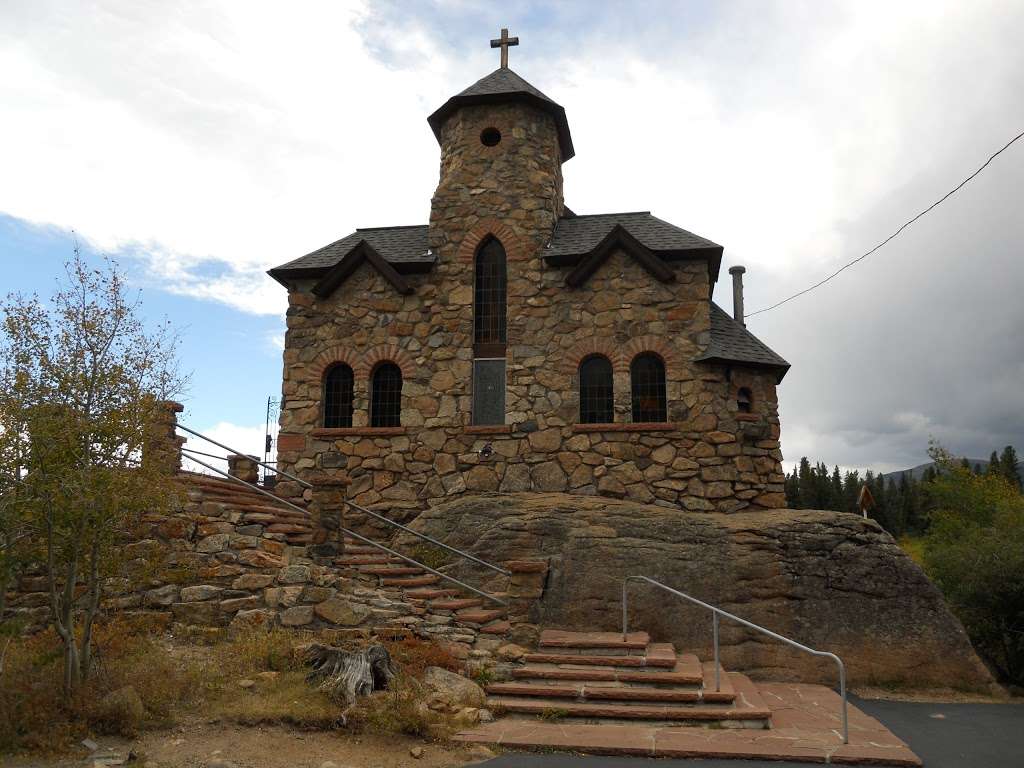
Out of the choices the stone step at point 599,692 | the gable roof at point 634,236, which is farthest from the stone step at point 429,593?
the gable roof at point 634,236

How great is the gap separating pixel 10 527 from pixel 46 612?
2.94 metres

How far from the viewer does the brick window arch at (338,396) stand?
51.2 feet

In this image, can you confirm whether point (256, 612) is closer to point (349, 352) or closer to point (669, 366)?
point (349, 352)

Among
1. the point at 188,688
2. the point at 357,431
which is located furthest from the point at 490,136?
the point at 188,688

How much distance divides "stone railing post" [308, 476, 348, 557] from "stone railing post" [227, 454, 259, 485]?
A: 2723 mm

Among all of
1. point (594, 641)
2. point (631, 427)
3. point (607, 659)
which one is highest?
point (631, 427)

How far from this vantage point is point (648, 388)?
14.6m

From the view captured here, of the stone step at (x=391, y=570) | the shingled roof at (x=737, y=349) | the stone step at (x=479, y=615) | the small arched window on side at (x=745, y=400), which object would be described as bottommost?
the stone step at (x=479, y=615)

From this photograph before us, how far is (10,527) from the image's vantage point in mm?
7676

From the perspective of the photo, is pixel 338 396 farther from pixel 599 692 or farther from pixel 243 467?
pixel 599 692

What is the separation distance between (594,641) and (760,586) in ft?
10.3

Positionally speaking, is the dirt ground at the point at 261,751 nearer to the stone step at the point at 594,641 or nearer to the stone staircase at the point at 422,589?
the stone step at the point at 594,641

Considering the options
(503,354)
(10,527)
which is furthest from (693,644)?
(10,527)

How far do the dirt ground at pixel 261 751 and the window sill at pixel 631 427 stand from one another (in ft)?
25.5
